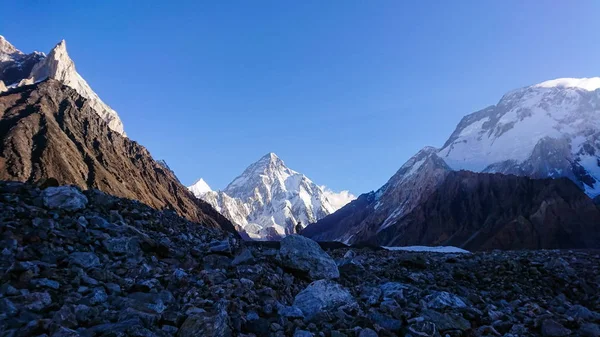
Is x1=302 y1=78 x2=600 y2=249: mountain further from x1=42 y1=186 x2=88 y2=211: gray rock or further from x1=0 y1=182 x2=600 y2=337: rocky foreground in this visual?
x1=42 y1=186 x2=88 y2=211: gray rock

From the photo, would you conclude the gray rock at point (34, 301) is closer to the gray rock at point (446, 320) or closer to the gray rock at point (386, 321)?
the gray rock at point (386, 321)

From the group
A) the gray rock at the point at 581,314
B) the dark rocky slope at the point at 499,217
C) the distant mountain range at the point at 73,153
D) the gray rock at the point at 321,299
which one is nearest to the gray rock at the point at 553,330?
the gray rock at the point at 581,314

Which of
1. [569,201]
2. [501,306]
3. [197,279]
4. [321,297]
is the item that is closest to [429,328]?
[321,297]

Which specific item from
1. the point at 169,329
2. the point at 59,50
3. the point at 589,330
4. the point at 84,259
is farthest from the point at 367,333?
the point at 59,50

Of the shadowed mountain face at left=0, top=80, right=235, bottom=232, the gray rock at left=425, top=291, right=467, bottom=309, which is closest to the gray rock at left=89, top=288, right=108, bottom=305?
the gray rock at left=425, top=291, right=467, bottom=309

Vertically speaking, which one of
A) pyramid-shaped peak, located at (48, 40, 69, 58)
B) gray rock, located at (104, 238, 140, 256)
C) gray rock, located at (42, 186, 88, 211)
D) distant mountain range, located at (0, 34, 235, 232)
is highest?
pyramid-shaped peak, located at (48, 40, 69, 58)

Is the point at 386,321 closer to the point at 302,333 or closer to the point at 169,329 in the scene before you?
the point at 302,333

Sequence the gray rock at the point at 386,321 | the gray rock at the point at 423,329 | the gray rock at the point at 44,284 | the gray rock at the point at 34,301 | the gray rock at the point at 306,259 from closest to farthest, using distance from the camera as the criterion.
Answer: the gray rock at the point at 34,301, the gray rock at the point at 44,284, the gray rock at the point at 423,329, the gray rock at the point at 386,321, the gray rock at the point at 306,259
